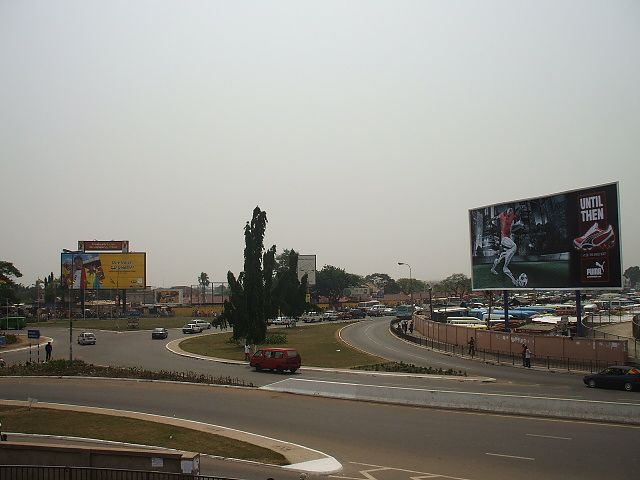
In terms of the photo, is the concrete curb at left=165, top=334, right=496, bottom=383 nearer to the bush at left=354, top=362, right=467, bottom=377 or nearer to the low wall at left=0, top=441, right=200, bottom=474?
the bush at left=354, top=362, right=467, bottom=377

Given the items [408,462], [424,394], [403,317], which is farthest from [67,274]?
[408,462]

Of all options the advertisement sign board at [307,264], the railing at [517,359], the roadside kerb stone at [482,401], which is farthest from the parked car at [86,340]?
the advertisement sign board at [307,264]

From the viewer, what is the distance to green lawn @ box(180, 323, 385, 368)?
48.5 metres

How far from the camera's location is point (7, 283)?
3984 inches

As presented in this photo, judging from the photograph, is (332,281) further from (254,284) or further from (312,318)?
(254,284)

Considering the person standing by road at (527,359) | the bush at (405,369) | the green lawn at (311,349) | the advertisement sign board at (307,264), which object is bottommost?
the green lawn at (311,349)

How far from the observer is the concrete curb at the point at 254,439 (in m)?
18.2

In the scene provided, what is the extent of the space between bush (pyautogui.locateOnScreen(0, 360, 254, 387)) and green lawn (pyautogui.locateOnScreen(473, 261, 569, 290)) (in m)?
26.9

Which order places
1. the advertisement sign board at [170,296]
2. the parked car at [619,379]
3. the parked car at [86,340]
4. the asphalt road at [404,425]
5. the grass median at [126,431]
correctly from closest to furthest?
the asphalt road at [404,425] < the grass median at [126,431] < the parked car at [619,379] < the parked car at [86,340] < the advertisement sign board at [170,296]

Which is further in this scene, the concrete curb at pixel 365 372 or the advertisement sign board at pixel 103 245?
the advertisement sign board at pixel 103 245

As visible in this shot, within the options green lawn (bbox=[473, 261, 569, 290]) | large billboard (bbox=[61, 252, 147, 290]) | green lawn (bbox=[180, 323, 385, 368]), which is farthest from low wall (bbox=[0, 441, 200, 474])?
large billboard (bbox=[61, 252, 147, 290])

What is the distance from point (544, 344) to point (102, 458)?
40.5 meters

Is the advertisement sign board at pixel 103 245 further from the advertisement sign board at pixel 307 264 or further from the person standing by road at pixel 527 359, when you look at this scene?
the person standing by road at pixel 527 359

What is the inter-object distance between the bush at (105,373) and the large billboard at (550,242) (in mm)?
26996
